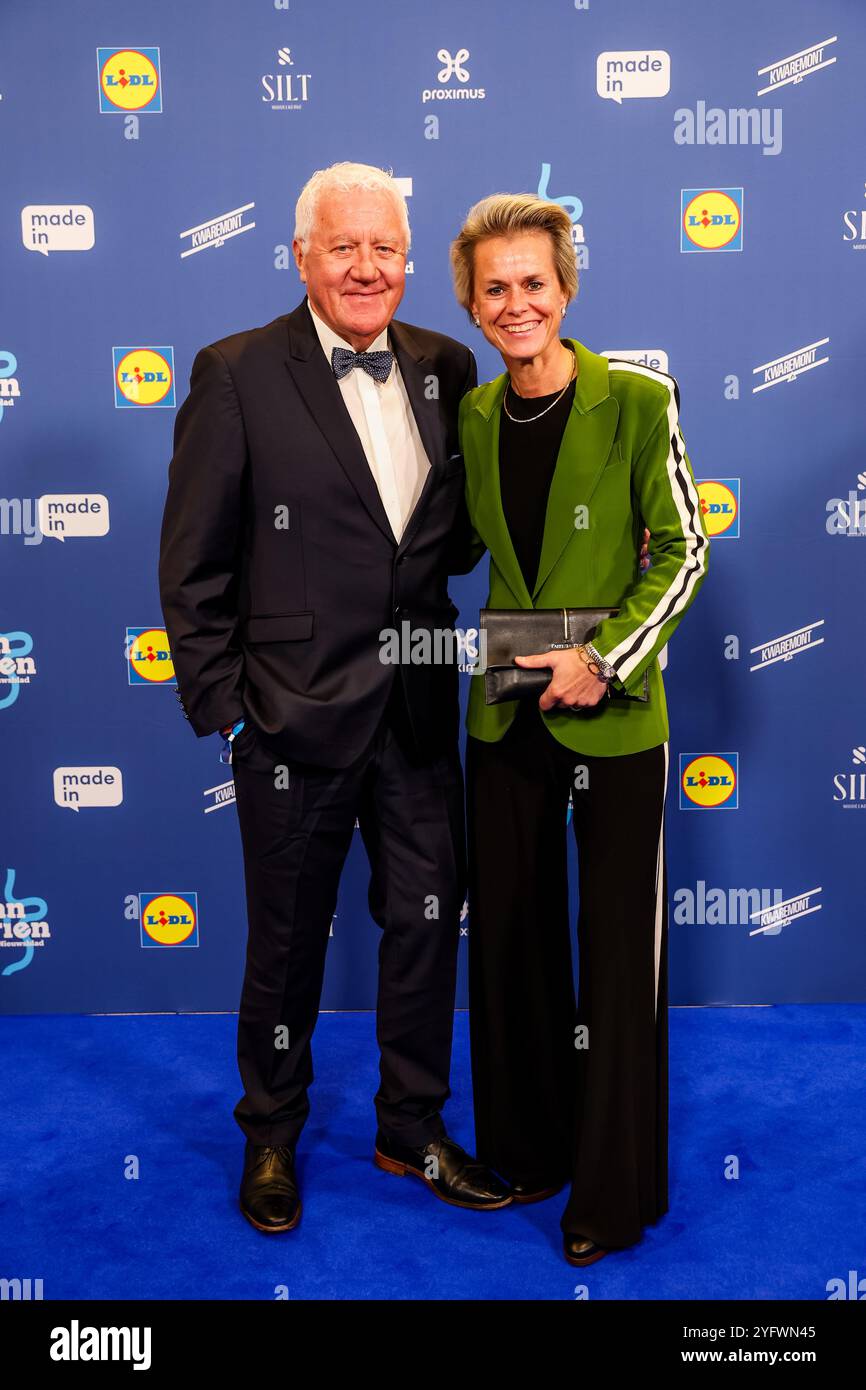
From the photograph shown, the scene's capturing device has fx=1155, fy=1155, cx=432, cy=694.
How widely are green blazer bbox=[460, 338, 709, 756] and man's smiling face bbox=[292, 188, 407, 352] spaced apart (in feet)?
1.05

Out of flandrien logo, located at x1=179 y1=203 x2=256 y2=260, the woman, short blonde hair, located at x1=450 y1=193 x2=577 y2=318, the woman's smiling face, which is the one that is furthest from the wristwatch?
flandrien logo, located at x1=179 y1=203 x2=256 y2=260

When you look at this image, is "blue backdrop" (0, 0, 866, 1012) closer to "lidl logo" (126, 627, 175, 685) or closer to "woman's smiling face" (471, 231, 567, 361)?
"lidl logo" (126, 627, 175, 685)

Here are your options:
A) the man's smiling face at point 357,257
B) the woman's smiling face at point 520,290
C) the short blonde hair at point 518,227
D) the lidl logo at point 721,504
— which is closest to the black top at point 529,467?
the woman's smiling face at point 520,290

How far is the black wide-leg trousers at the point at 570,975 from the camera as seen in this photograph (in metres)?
2.16

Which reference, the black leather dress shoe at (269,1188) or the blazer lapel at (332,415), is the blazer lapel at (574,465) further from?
the black leather dress shoe at (269,1188)

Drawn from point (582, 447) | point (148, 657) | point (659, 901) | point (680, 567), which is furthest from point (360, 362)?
point (148, 657)

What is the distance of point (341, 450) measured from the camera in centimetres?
220

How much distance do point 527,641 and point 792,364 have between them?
1.51 m

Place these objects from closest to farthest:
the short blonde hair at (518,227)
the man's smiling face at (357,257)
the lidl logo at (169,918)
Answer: the short blonde hair at (518,227), the man's smiling face at (357,257), the lidl logo at (169,918)

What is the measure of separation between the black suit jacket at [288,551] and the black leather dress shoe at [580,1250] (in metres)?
1.01

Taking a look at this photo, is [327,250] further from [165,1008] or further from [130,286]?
[165,1008]

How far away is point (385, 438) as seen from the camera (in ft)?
7.48

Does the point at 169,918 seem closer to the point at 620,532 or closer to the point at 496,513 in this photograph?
the point at 496,513

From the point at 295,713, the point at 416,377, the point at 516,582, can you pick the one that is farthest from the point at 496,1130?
the point at 416,377
